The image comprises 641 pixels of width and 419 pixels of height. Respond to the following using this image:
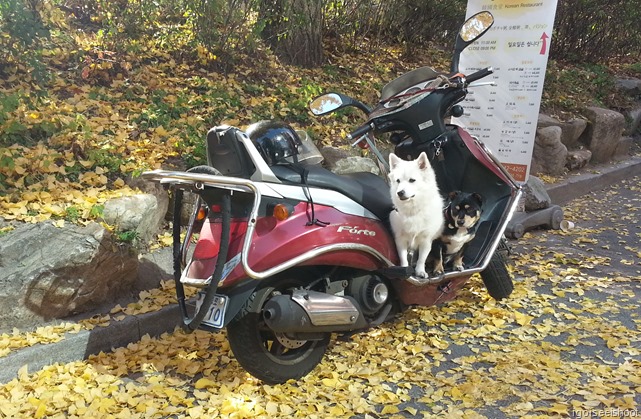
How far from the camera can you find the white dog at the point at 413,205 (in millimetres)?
3203

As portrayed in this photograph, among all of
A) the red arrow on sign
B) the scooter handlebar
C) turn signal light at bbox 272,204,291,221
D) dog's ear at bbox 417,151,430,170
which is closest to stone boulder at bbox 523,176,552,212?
the red arrow on sign

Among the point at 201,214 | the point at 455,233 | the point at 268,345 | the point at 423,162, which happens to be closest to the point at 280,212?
the point at 201,214

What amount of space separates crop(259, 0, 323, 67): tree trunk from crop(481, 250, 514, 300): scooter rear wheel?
4.57 meters

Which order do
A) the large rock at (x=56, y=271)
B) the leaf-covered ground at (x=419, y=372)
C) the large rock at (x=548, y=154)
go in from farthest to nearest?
the large rock at (x=548, y=154) → the large rock at (x=56, y=271) → the leaf-covered ground at (x=419, y=372)

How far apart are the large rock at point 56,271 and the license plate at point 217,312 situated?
127cm

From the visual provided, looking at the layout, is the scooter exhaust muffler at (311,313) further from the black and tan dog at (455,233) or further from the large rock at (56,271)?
the large rock at (56,271)

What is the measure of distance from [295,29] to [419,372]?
5742 millimetres

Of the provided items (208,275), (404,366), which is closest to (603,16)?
(404,366)

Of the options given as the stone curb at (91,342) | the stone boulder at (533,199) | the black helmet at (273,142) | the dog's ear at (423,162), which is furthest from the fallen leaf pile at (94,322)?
the stone boulder at (533,199)

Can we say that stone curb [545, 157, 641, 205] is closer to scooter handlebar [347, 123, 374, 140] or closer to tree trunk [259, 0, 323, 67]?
tree trunk [259, 0, 323, 67]

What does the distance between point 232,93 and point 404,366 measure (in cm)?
424

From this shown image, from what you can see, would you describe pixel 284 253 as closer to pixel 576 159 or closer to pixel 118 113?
pixel 118 113

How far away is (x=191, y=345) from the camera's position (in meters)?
3.62

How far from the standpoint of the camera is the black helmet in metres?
3.00
